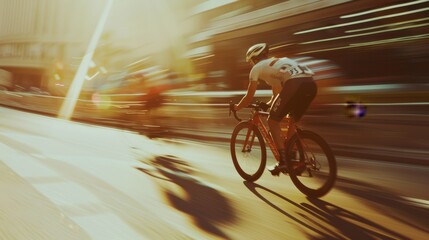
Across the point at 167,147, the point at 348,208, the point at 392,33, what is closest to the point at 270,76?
the point at 348,208

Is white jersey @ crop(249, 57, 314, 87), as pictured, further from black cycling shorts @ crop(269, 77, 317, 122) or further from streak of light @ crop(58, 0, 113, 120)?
streak of light @ crop(58, 0, 113, 120)

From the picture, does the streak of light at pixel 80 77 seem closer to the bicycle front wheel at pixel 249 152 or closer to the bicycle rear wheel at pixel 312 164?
the bicycle front wheel at pixel 249 152

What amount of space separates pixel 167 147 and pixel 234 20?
16.7 m

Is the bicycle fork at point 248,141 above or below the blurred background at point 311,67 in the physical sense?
below

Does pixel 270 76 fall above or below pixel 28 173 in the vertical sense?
above

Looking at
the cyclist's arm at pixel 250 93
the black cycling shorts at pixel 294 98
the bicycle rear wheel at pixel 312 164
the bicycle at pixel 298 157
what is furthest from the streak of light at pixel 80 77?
the bicycle rear wheel at pixel 312 164

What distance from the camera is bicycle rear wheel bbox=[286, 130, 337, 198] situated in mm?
4398

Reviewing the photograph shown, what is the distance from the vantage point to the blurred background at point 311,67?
11.6 meters

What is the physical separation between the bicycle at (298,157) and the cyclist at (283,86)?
0.36ft

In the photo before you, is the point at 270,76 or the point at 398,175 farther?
the point at 398,175

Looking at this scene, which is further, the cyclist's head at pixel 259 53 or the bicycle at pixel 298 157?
the cyclist's head at pixel 259 53

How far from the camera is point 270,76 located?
16.5 ft

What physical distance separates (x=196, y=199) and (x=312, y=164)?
131cm

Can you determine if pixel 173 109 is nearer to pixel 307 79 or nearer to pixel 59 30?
pixel 307 79
